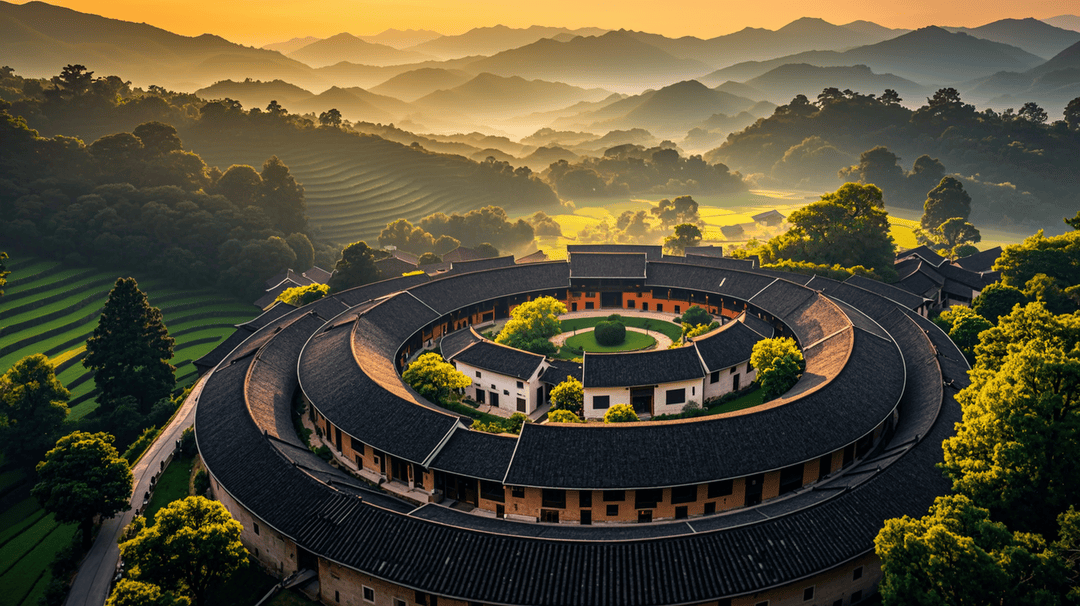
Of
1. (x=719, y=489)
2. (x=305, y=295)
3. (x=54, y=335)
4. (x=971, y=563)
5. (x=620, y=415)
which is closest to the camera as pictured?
(x=971, y=563)

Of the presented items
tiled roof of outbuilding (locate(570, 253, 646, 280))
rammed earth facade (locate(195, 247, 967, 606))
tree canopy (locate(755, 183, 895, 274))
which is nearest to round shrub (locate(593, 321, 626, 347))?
tiled roof of outbuilding (locate(570, 253, 646, 280))

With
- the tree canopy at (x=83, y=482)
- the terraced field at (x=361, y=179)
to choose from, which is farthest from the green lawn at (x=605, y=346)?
the terraced field at (x=361, y=179)

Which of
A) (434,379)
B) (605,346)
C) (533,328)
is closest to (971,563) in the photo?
(434,379)

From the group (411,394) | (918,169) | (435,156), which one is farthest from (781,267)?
(435,156)

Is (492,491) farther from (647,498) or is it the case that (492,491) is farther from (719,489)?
(719,489)

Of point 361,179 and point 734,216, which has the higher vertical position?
point 361,179

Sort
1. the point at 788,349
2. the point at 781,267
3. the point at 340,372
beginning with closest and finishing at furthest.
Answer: the point at 340,372
the point at 788,349
the point at 781,267

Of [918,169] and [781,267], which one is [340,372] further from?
[918,169]
